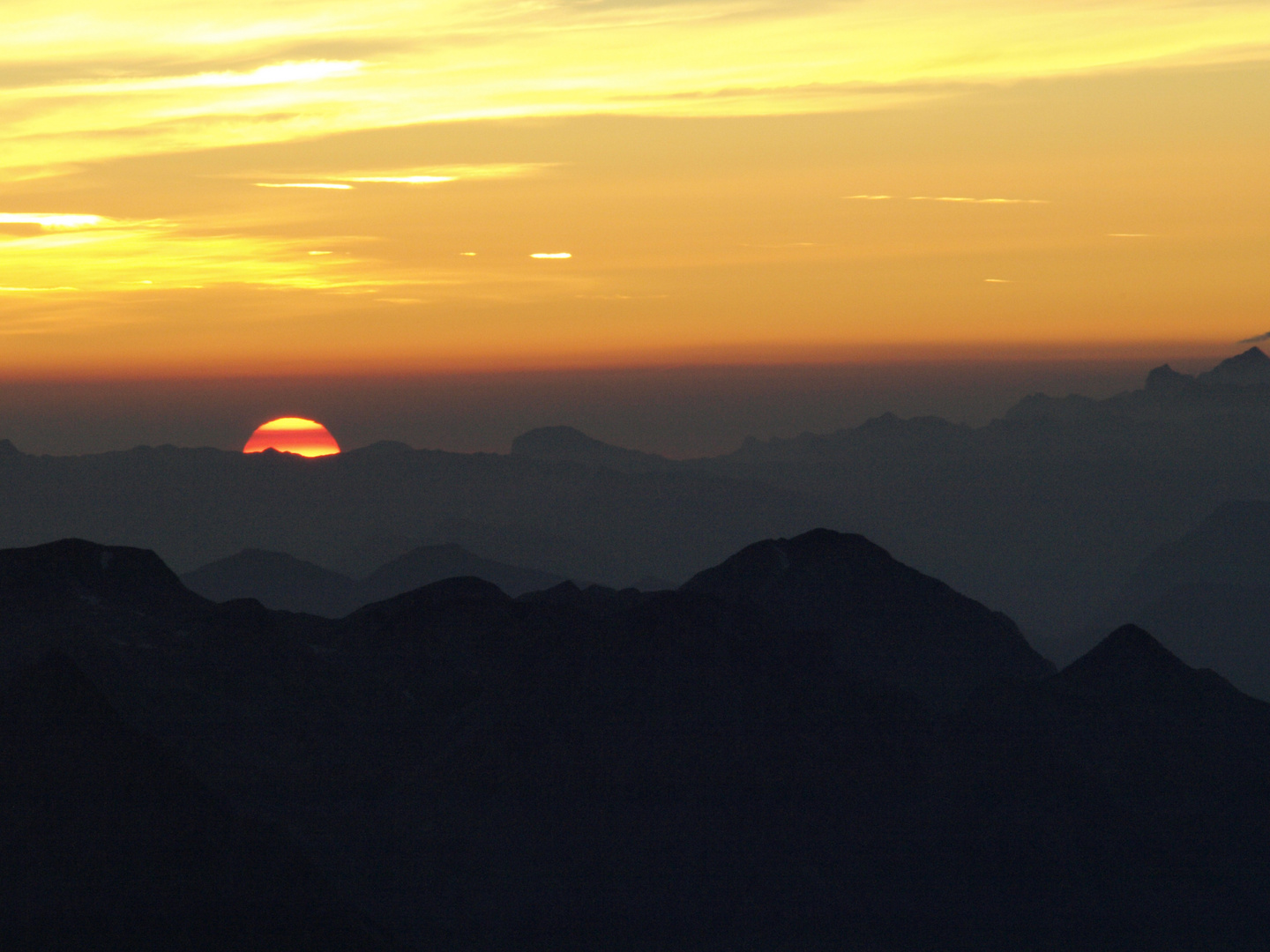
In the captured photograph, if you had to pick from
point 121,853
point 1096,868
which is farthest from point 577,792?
point 1096,868

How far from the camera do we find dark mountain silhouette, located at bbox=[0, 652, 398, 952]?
12356 cm

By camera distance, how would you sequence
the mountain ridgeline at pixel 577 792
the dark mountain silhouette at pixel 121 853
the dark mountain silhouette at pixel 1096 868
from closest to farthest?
1. the dark mountain silhouette at pixel 121 853
2. the mountain ridgeline at pixel 577 792
3. the dark mountain silhouette at pixel 1096 868

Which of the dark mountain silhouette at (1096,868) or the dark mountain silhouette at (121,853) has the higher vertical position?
the dark mountain silhouette at (121,853)

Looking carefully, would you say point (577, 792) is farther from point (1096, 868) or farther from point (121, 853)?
point (1096, 868)

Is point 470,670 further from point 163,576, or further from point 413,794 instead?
point 163,576

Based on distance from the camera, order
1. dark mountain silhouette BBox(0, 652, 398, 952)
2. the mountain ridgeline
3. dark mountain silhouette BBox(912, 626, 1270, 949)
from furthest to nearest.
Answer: dark mountain silhouette BBox(912, 626, 1270, 949) < the mountain ridgeline < dark mountain silhouette BBox(0, 652, 398, 952)

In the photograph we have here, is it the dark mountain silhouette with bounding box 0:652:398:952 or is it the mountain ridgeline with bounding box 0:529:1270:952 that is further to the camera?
the mountain ridgeline with bounding box 0:529:1270:952

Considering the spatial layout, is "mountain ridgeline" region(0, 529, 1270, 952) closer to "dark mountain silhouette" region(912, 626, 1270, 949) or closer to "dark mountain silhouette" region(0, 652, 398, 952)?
"dark mountain silhouette" region(912, 626, 1270, 949)

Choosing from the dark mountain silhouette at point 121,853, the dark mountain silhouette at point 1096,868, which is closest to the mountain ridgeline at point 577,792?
the dark mountain silhouette at point 1096,868

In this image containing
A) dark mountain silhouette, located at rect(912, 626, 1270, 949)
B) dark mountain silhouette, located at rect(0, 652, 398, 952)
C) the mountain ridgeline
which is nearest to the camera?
dark mountain silhouette, located at rect(0, 652, 398, 952)

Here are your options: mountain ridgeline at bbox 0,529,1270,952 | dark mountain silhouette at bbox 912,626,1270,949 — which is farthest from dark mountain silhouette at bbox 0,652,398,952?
dark mountain silhouette at bbox 912,626,1270,949

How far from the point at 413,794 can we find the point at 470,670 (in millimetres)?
23155

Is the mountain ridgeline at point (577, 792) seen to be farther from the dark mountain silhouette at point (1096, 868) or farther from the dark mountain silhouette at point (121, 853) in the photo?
the dark mountain silhouette at point (121, 853)

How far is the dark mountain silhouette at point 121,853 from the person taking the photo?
123562 millimetres
